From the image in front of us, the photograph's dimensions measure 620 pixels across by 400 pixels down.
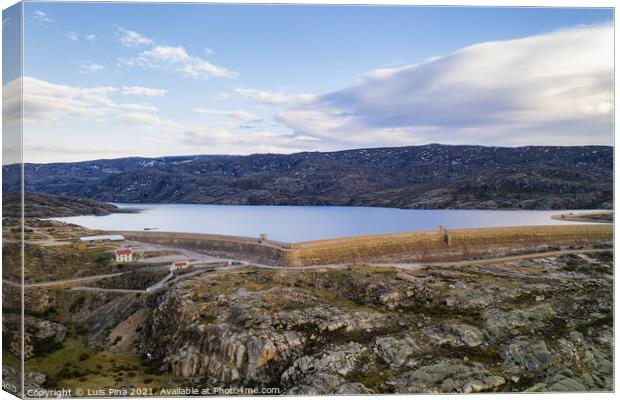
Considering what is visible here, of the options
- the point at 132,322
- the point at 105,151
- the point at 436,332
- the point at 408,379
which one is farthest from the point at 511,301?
the point at 105,151

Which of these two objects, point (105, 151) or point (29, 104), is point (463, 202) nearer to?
point (105, 151)

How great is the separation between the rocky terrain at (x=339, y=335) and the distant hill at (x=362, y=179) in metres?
9.44

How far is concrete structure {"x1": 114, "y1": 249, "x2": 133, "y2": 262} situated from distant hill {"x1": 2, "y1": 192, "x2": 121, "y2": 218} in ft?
25.1

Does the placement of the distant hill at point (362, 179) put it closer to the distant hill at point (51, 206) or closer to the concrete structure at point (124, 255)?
the distant hill at point (51, 206)

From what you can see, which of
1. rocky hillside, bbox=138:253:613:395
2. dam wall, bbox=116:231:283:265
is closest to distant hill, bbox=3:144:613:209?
dam wall, bbox=116:231:283:265

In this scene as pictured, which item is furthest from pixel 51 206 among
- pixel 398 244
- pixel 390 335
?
pixel 390 335

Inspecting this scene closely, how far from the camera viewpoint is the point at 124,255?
3828cm

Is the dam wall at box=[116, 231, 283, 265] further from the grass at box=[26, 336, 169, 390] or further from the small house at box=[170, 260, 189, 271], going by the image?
the grass at box=[26, 336, 169, 390]

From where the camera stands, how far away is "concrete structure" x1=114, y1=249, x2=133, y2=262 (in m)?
37.7

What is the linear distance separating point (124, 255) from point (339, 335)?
23.2 metres

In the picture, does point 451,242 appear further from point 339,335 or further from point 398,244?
point 339,335

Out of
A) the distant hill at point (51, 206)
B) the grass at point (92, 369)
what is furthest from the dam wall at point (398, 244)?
the grass at point (92, 369)

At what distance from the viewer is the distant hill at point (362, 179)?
4641 cm

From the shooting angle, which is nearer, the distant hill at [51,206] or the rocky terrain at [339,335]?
the distant hill at [51,206]
